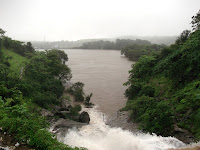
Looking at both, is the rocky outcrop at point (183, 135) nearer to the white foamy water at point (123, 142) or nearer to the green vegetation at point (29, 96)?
the white foamy water at point (123, 142)

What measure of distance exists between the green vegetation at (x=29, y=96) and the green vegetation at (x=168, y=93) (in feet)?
19.9

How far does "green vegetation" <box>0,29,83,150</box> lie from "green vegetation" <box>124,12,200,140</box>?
6.08 meters

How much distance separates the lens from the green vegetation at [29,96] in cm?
541

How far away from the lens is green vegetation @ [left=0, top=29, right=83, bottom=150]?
5414 millimetres

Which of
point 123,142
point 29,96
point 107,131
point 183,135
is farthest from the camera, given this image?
point 29,96

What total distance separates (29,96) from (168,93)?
1191 centimetres

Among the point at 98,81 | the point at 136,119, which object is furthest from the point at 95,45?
the point at 136,119

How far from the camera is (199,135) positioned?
771 cm

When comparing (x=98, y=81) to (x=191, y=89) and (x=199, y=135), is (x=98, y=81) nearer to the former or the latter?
(x=191, y=89)

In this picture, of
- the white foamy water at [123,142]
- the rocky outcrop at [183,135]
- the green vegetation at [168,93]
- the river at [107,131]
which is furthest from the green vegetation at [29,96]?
the rocky outcrop at [183,135]

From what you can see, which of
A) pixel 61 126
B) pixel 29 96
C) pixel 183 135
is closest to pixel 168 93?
pixel 183 135

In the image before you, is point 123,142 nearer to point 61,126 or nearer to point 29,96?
point 61,126

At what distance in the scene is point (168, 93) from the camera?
42.6ft

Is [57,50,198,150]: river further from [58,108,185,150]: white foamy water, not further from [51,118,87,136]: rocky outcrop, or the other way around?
[51,118,87,136]: rocky outcrop
